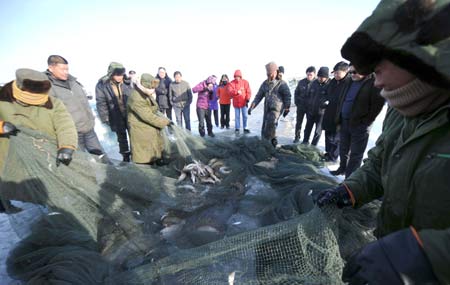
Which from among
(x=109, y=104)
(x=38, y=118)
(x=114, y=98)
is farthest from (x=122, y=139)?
(x=38, y=118)

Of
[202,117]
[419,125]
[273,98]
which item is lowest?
[202,117]

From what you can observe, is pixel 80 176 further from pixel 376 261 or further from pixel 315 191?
pixel 376 261

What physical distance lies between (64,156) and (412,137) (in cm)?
298

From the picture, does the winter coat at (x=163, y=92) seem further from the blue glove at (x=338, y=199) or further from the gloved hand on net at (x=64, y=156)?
the blue glove at (x=338, y=199)

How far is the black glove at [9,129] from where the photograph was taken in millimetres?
2393

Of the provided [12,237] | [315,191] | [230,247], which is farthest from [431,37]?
[12,237]

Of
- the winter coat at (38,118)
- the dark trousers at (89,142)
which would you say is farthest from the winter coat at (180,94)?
the winter coat at (38,118)

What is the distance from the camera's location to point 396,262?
806 mm

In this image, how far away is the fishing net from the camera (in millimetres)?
1482

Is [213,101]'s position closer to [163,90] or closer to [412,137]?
[163,90]

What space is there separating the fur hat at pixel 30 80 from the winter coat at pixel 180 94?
5.39 meters

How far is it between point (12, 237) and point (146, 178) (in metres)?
1.75

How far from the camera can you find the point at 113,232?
2406 millimetres

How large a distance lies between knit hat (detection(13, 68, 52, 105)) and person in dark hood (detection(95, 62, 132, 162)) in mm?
2545
